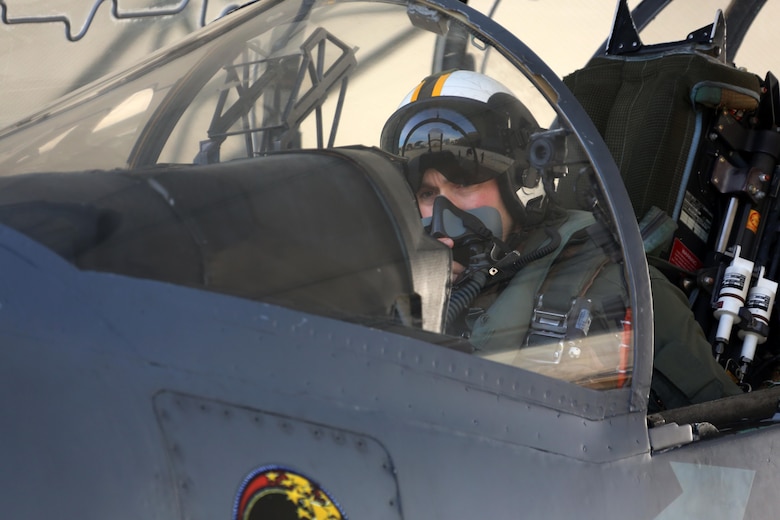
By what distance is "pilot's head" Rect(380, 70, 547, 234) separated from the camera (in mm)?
1438

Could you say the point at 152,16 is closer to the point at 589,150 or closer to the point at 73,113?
the point at 73,113

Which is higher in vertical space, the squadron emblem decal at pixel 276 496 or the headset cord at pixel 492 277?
the headset cord at pixel 492 277

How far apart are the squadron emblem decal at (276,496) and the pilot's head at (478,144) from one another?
0.53 meters

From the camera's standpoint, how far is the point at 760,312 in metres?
2.23

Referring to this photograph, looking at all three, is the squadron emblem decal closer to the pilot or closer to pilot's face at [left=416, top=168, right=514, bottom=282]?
the pilot

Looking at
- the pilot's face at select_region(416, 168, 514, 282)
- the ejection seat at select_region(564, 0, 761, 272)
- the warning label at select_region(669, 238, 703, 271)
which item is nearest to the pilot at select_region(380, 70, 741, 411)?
the pilot's face at select_region(416, 168, 514, 282)

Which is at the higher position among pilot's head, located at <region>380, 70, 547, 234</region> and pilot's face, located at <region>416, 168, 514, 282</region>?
pilot's head, located at <region>380, 70, 547, 234</region>

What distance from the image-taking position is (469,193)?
1435mm

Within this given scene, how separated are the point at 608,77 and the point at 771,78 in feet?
1.55

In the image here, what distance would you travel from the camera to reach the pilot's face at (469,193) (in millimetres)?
1410

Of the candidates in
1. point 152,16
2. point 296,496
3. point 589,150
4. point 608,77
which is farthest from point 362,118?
point 152,16

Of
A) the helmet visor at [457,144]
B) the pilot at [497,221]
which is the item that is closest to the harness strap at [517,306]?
the pilot at [497,221]

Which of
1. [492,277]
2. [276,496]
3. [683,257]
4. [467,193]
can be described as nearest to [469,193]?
[467,193]

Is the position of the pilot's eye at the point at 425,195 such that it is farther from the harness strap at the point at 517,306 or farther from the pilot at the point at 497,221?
the harness strap at the point at 517,306
